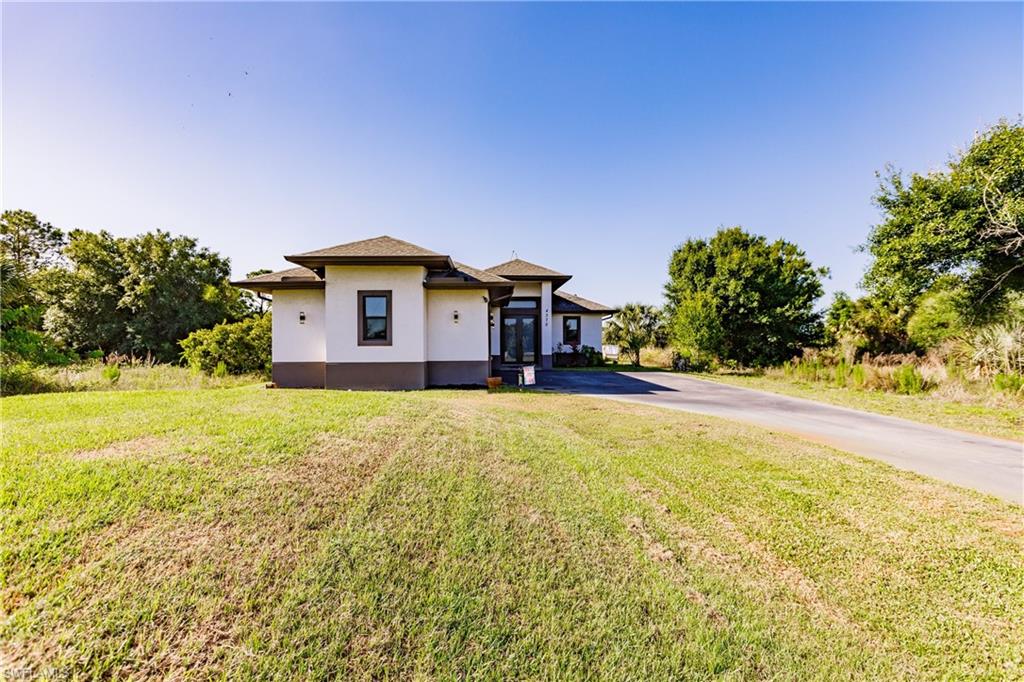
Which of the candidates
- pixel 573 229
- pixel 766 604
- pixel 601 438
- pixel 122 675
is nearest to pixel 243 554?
pixel 122 675

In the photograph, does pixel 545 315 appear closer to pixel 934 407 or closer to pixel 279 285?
pixel 279 285

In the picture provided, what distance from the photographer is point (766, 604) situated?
2691 mm

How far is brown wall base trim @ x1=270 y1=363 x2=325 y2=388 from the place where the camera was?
38.9ft

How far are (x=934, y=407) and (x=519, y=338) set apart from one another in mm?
15402

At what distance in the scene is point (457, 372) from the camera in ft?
40.2

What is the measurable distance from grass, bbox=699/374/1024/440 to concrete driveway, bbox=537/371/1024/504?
2.16 feet

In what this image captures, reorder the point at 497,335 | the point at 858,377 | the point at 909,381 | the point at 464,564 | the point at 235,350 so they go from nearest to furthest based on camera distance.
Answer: the point at 464,564
the point at 909,381
the point at 858,377
the point at 235,350
the point at 497,335

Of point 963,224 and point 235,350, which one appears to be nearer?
point 963,224

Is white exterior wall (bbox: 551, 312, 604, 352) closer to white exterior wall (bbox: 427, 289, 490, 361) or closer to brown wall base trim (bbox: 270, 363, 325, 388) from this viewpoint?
white exterior wall (bbox: 427, 289, 490, 361)

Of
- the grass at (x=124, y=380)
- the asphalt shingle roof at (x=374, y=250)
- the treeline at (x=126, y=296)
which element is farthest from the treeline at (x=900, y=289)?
the treeline at (x=126, y=296)

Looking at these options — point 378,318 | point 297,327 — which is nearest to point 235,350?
point 297,327

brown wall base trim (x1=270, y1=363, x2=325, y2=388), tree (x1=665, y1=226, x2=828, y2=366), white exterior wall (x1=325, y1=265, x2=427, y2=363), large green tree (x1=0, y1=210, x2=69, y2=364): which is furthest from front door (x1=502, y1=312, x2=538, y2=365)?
large green tree (x1=0, y1=210, x2=69, y2=364)

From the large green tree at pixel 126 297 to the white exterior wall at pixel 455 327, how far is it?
18716 millimetres

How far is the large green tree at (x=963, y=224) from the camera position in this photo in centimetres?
1374
